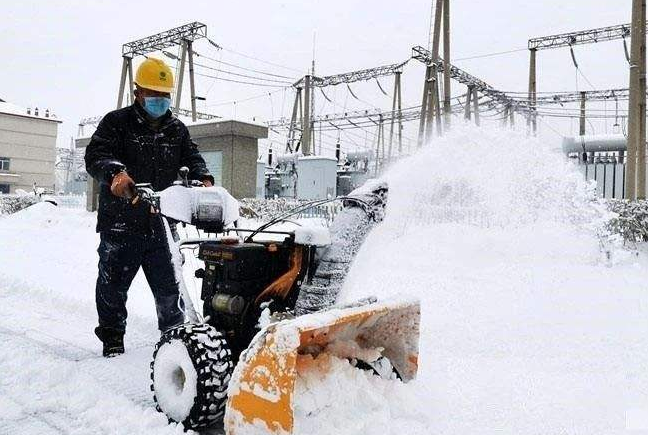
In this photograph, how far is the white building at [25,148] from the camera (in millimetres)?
45125

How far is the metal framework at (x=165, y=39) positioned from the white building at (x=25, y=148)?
25.9 metres

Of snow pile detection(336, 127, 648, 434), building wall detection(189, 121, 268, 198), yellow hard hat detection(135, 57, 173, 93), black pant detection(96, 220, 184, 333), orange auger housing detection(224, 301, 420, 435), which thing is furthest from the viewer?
building wall detection(189, 121, 268, 198)

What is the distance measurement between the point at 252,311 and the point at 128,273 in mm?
1456

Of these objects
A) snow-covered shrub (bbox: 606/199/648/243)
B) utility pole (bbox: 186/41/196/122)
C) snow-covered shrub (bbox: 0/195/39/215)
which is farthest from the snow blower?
utility pole (bbox: 186/41/196/122)

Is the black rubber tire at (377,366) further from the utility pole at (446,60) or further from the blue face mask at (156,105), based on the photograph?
the utility pole at (446,60)

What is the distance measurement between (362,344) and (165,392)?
3.43ft

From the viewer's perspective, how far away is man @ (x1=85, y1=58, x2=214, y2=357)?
347 centimetres

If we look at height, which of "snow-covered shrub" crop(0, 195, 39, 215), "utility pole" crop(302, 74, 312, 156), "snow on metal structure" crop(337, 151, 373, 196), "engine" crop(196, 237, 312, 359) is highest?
"utility pole" crop(302, 74, 312, 156)

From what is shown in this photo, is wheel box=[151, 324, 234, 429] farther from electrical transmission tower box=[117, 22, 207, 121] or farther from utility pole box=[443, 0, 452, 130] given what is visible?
electrical transmission tower box=[117, 22, 207, 121]

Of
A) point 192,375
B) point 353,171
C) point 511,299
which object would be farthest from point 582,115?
point 192,375

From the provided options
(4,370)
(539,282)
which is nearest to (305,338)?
(4,370)

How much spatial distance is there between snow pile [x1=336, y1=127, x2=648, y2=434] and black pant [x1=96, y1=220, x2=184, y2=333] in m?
1.41

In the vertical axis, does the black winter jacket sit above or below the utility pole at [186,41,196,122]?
below

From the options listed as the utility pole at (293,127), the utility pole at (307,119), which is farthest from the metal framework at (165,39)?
the utility pole at (293,127)
